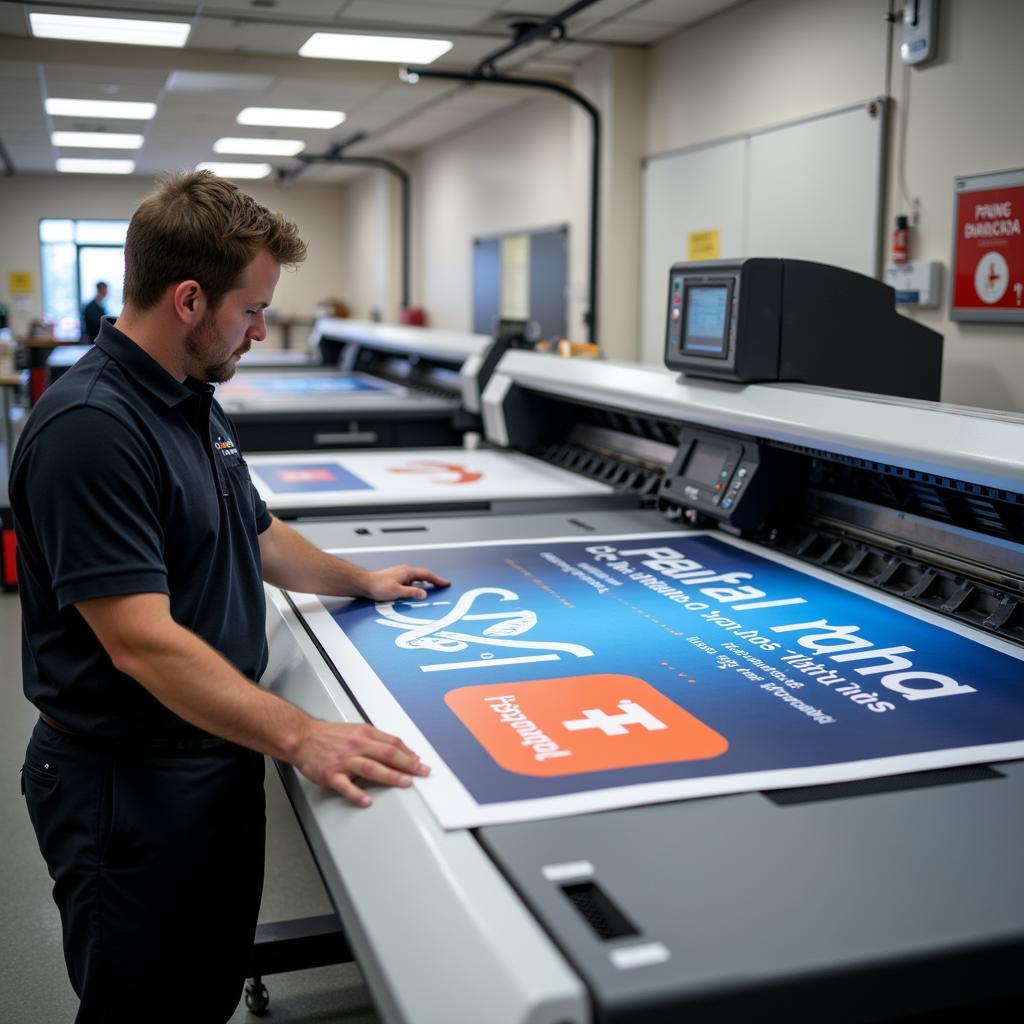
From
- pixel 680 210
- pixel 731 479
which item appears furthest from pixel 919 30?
pixel 731 479

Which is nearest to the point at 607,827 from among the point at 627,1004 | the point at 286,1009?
the point at 627,1004

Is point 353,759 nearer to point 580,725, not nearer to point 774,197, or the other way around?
point 580,725

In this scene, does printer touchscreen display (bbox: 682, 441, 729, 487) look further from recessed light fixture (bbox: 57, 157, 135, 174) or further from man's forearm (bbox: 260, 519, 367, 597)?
recessed light fixture (bbox: 57, 157, 135, 174)

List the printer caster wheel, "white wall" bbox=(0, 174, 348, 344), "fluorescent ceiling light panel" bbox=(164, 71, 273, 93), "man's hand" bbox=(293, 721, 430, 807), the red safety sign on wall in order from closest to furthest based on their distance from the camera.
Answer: "man's hand" bbox=(293, 721, 430, 807) < the printer caster wheel < the red safety sign on wall < "fluorescent ceiling light panel" bbox=(164, 71, 273, 93) < "white wall" bbox=(0, 174, 348, 344)

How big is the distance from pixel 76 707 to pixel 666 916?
0.86m

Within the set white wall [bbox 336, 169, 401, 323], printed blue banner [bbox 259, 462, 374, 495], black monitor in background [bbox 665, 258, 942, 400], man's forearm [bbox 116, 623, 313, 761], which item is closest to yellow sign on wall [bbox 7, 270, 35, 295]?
white wall [bbox 336, 169, 401, 323]

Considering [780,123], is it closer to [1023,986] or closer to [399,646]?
[399,646]

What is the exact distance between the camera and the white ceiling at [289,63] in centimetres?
604

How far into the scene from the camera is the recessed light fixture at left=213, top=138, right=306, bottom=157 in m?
11.2

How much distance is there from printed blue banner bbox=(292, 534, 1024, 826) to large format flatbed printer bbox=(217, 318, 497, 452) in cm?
215

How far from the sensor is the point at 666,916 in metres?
0.95

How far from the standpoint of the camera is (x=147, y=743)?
57.7 inches

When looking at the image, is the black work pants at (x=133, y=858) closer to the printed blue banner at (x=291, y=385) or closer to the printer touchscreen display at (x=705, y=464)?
the printer touchscreen display at (x=705, y=464)

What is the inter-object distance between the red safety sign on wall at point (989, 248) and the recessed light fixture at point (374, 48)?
3.60m
